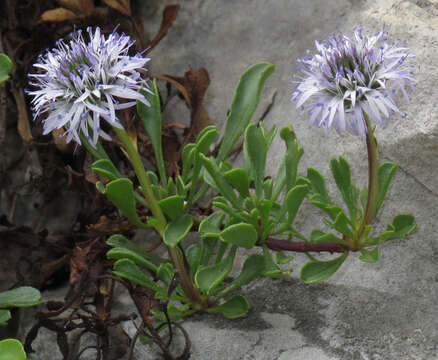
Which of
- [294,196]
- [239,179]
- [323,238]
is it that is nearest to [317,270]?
[323,238]

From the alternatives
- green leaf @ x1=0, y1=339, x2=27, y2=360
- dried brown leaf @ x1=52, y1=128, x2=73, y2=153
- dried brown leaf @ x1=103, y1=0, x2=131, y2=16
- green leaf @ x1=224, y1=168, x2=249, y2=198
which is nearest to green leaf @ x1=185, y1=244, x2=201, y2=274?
green leaf @ x1=224, y1=168, x2=249, y2=198

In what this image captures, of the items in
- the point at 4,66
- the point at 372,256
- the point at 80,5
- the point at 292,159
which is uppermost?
the point at 80,5

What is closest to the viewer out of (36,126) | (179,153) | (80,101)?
(80,101)

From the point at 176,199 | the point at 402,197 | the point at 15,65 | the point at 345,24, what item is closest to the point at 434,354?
the point at 402,197

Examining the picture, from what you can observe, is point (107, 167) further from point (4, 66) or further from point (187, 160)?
point (4, 66)

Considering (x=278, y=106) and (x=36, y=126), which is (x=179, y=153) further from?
(x=36, y=126)

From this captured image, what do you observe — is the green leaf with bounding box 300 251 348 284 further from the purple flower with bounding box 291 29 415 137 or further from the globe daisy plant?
the purple flower with bounding box 291 29 415 137

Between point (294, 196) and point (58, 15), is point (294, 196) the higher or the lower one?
the lower one
